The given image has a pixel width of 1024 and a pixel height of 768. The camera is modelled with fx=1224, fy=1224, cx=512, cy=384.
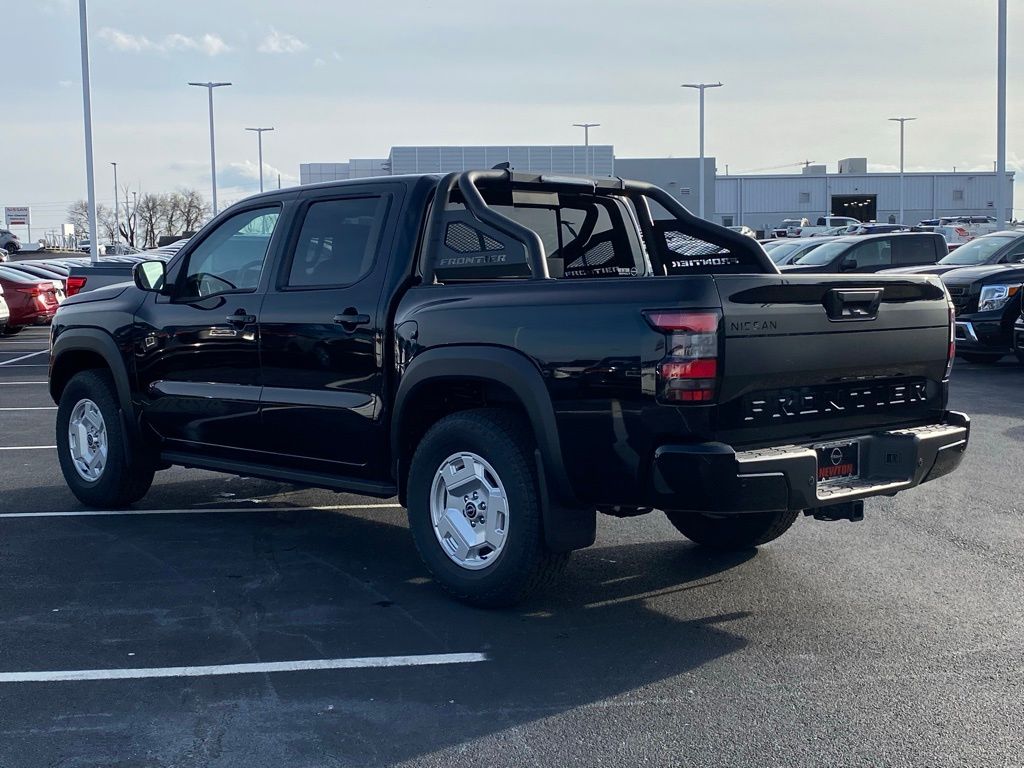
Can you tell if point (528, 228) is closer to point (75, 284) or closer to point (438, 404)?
point (438, 404)

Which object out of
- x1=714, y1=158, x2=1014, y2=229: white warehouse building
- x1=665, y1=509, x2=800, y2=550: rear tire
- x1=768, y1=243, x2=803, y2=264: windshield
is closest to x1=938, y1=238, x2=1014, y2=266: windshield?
x1=768, y1=243, x2=803, y2=264: windshield

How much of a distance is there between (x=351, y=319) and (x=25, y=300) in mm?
20069

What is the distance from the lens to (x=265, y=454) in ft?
22.4

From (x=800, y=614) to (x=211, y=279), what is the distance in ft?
12.6

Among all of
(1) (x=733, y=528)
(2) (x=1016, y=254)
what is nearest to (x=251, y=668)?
(1) (x=733, y=528)

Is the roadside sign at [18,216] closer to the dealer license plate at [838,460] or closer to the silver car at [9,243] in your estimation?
the silver car at [9,243]

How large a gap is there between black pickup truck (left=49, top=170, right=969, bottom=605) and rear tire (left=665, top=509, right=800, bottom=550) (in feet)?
0.05

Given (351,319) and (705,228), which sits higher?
(705,228)

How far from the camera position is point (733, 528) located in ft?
21.5

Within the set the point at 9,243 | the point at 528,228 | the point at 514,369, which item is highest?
the point at 9,243

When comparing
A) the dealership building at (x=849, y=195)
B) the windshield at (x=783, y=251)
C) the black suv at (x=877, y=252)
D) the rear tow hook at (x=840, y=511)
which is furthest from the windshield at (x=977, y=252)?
the dealership building at (x=849, y=195)

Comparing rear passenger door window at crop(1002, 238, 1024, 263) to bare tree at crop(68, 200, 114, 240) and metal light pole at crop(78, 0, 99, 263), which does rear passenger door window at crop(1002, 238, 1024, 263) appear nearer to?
metal light pole at crop(78, 0, 99, 263)

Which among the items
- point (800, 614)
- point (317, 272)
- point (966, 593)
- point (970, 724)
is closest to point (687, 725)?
point (970, 724)

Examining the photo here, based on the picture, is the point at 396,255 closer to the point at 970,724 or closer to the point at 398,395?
the point at 398,395
